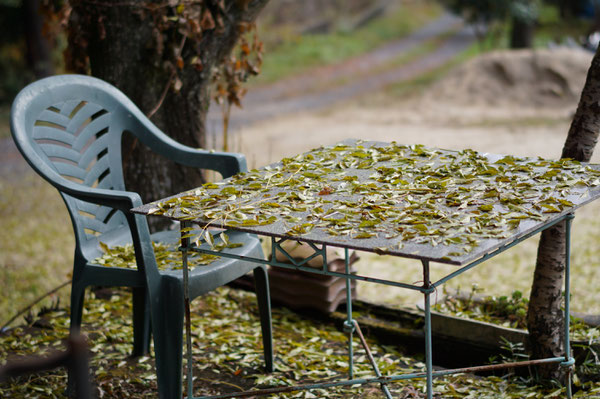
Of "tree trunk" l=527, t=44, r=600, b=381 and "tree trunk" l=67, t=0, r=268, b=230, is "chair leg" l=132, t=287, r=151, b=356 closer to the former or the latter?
"tree trunk" l=67, t=0, r=268, b=230

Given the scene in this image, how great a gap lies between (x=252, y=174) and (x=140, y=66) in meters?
1.39

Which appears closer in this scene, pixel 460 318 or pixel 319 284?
pixel 460 318

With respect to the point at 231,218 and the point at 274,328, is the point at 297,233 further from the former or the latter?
the point at 274,328

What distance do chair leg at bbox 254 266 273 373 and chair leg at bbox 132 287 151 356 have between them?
0.50 m

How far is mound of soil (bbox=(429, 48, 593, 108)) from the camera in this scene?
423 inches

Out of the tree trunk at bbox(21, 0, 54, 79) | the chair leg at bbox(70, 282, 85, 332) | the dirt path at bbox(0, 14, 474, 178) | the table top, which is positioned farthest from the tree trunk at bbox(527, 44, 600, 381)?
the tree trunk at bbox(21, 0, 54, 79)

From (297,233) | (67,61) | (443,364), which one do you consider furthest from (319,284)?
A: (67,61)

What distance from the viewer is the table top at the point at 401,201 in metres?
1.93

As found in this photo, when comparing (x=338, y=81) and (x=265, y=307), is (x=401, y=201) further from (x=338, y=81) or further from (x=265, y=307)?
(x=338, y=81)

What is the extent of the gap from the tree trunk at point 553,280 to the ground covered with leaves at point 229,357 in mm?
146

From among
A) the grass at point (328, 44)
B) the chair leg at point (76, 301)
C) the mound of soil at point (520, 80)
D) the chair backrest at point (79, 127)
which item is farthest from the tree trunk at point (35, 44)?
the chair leg at point (76, 301)

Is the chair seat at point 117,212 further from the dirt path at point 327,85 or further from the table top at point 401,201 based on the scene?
the dirt path at point 327,85

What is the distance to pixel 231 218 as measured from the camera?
210 centimetres

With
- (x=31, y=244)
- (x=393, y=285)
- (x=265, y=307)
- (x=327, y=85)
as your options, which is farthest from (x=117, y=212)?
(x=327, y=85)
